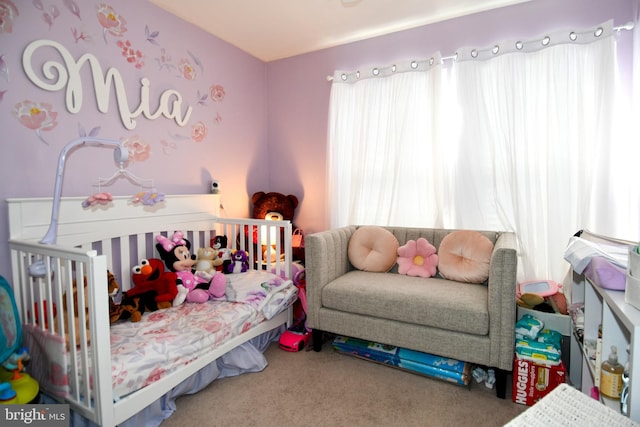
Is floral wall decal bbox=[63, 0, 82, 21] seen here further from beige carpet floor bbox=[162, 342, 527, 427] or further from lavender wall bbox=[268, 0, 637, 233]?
beige carpet floor bbox=[162, 342, 527, 427]

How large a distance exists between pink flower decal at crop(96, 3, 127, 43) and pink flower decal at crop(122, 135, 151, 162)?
0.58 m

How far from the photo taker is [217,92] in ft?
9.06

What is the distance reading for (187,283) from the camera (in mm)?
2027

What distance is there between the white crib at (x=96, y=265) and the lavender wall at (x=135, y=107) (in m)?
0.12

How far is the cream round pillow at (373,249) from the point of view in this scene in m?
2.39

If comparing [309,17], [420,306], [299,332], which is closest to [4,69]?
[309,17]

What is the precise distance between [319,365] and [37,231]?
1.67 meters

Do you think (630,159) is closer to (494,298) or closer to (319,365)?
(494,298)

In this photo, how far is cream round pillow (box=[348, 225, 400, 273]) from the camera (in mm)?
2389

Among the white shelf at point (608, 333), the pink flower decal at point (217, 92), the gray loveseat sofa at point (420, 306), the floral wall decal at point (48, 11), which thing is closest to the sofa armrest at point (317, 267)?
the gray loveseat sofa at point (420, 306)

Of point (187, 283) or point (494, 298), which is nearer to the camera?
point (494, 298)

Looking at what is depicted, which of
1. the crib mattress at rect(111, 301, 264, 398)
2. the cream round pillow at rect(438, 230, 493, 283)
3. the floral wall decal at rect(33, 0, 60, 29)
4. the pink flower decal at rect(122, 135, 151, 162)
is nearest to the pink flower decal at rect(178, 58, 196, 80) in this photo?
the pink flower decal at rect(122, 135, 151, 162)

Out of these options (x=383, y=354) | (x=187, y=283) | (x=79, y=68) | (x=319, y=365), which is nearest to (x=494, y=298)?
(x=383, y=354)

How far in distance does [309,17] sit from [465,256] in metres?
2.03
